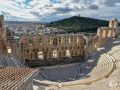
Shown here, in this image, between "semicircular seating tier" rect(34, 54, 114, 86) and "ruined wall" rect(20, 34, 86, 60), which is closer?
"semicircular seating tier" rect(34, 54, 114, 86)

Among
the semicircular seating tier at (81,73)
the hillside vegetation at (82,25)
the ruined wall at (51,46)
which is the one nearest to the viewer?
the semicircular seating tier at (81,73)

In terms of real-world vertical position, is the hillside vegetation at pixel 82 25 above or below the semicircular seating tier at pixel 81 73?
above

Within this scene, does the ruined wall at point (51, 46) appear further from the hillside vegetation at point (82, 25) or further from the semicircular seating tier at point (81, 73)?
the hillside vegetation at point (82, 25)

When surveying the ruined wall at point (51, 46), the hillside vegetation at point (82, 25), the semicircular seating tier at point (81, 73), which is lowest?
the semicircular seating tier at point (81, 73)

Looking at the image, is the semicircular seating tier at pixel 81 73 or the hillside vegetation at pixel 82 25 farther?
the hillside vegetation at pixel 82 25

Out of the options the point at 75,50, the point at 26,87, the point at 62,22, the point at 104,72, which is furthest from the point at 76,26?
the point at 26,87

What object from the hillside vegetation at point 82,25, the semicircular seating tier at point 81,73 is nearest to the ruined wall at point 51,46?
the semicircular seating tier at point 81,73

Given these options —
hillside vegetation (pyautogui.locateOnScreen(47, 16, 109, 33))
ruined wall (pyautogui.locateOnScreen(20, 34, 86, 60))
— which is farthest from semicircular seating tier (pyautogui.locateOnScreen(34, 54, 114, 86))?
hillside vegetation (pyautogui.locateOnScreen(47, 16, 109, 33))

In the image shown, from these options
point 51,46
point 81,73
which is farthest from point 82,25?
point 81,73

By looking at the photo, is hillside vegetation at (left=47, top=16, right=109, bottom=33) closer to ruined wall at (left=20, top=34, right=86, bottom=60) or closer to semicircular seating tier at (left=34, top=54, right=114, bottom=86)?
ruined wall at (left=20, top=34, right=86, bottom=60)

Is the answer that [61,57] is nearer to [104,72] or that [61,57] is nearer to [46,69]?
[46,69]

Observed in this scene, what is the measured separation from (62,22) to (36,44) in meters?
52.3

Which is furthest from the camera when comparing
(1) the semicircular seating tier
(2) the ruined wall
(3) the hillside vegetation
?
(3) the hillside vegetation

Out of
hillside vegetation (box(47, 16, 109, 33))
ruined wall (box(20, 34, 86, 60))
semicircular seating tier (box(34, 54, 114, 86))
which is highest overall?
hillside vegetation (box(47, 16, 109, 33))
